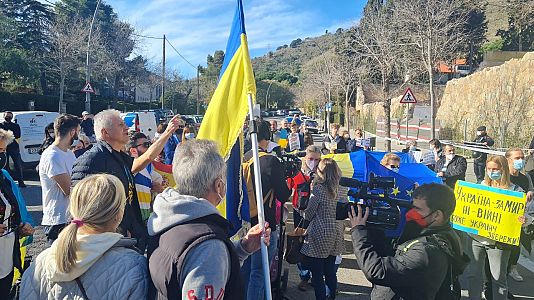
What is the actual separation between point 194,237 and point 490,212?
12.9 feet

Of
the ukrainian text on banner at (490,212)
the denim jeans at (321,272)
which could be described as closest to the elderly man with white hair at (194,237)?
the denim jeans at (321,272)

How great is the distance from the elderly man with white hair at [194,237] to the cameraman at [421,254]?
925 mm

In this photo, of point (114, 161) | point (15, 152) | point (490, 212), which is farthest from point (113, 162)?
point (15, 152)

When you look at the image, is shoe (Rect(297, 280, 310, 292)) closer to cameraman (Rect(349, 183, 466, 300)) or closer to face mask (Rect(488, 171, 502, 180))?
face mask (Rect(488, 171, 502, 180))

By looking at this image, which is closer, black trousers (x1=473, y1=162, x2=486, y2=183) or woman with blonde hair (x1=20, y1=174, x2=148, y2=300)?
woman with blonde hair (x1=20, y1=174, x2=148, y2=300)

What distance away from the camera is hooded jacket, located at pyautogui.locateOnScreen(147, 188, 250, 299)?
1780 mm

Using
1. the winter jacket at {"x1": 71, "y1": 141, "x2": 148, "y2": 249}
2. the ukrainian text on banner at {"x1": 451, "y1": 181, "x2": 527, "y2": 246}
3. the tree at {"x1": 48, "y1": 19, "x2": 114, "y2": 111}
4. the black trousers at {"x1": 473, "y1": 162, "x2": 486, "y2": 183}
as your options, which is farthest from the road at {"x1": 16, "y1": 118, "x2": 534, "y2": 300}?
the tree at {"x1": 48, "y1": 19, "x2": 114, "y2": 111}

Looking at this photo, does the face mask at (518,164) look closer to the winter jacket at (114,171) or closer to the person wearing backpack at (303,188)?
the person wearing backpack at (303,188)

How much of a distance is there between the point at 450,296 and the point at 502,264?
2.30 metres

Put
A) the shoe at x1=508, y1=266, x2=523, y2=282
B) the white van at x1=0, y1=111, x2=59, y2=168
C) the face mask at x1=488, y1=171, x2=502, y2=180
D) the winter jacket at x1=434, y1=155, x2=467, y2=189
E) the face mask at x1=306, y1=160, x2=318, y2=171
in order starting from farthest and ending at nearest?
1. the white van at x1=0, y1=111, x2=59, y2=168
2. the winter jacket at x1=434, y1=155, x2=467, y2=189
3. the face mask at x1=306, y1=160, x2=318, y2=171
4. the shoe at x1=508, y1=266, x2=523, y2=282
5. the face mask at x1=488, y1=171, x2=502, y2=180

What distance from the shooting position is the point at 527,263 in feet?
20.9

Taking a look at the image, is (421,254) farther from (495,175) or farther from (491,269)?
(495,175)

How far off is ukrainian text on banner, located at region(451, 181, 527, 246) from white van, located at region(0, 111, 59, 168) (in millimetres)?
11293

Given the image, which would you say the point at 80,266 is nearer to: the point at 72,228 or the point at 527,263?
the point at 72,228
